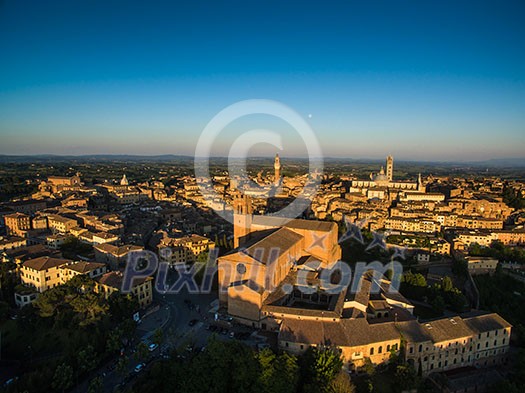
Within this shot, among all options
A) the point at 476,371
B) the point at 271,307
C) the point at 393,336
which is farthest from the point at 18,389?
the point at 476,371

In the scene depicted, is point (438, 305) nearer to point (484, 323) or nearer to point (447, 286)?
point (447, 286)

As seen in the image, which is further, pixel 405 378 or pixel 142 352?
pixel 142 352

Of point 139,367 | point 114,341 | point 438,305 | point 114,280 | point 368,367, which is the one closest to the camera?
point 139,367

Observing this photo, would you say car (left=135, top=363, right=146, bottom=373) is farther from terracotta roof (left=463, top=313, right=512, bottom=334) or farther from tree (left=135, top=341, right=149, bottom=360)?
terracotta roof (left=463, top=313, right=512, bottom=334)

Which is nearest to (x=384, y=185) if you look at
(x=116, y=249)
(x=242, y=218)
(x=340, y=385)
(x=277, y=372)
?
(x=242, y=218)

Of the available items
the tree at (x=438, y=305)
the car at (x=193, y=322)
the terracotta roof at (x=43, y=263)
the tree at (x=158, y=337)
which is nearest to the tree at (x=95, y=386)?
the tree at (x=158, y=337)

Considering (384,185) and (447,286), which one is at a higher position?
(384,185)

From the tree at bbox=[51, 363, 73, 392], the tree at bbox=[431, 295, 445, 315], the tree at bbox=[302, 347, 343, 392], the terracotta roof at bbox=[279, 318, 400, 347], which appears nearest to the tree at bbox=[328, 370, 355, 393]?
the tree at bbox=[302, 347, 343, 392]
